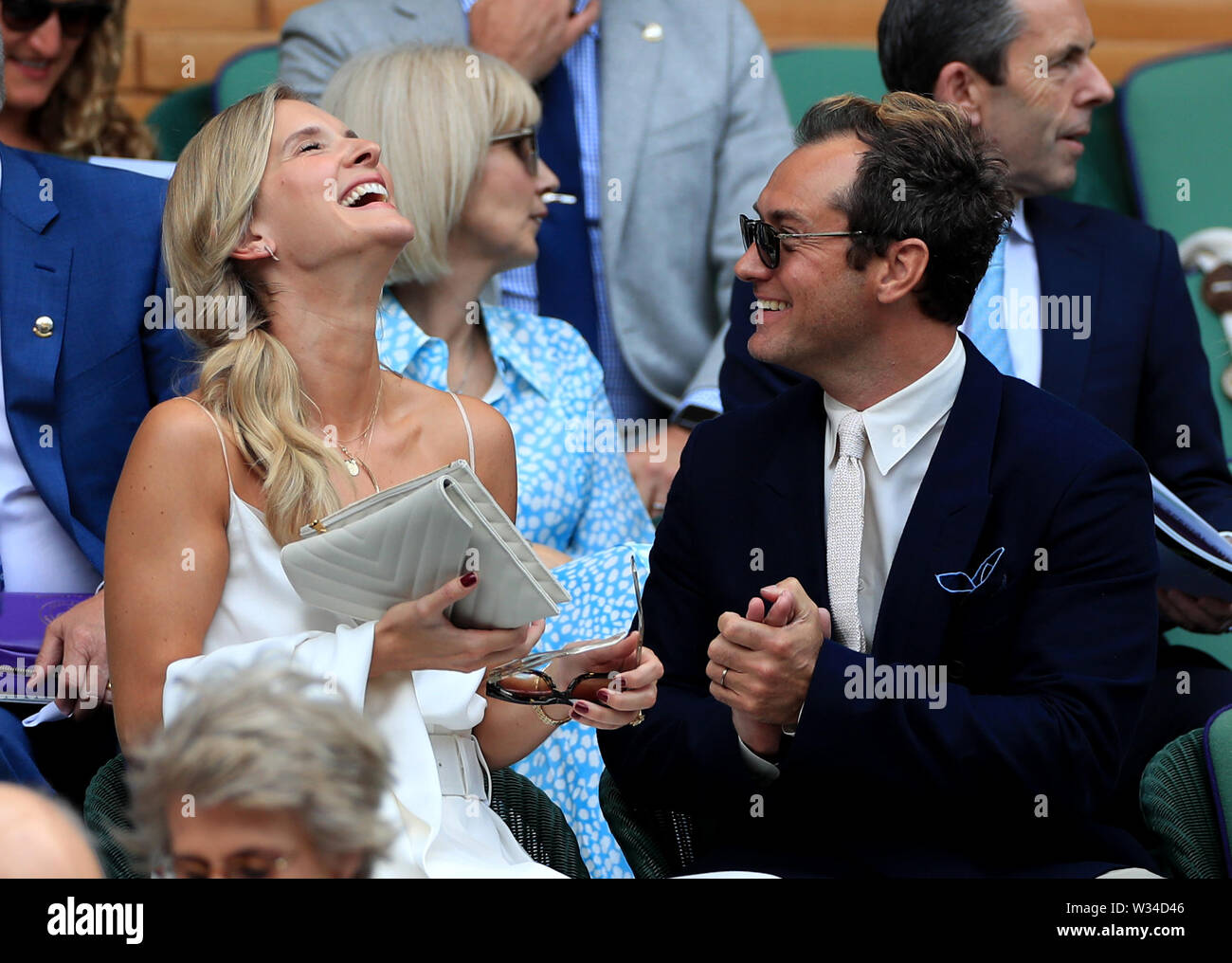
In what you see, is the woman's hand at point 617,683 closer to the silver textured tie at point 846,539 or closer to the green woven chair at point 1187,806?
the silver textured tie at point 846,539

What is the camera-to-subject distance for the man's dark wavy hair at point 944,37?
3.60 metres

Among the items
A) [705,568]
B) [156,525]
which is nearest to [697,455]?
[705,568]

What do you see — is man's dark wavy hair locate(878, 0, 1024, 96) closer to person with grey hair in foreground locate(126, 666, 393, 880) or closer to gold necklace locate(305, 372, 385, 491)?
gold necklace locate(305, 372, 385, 491)

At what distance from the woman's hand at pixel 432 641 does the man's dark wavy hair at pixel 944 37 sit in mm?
2079

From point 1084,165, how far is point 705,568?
8.07ft

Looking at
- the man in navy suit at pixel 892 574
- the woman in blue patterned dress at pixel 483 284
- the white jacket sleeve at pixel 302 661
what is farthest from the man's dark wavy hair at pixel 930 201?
the woman in blue patterned dress at pixel 483 284

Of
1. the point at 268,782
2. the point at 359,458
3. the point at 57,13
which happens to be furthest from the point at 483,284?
the point at 268,782

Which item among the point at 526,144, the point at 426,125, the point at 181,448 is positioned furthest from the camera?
the point at 526,144

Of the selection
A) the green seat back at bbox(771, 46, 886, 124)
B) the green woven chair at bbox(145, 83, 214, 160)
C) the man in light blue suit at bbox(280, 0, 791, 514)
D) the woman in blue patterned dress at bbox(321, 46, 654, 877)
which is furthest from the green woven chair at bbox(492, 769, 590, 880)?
the green seat back at bbox(771, 46, 886, 124)

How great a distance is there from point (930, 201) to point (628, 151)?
A: 153cm

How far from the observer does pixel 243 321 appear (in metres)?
2.41

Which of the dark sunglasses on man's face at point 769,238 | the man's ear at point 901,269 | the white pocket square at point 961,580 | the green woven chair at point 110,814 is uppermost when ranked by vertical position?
the dark sunglasses on man's face at point 769,238

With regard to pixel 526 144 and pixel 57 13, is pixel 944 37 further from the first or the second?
pixel 57 13

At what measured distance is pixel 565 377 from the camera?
3.48 metres
